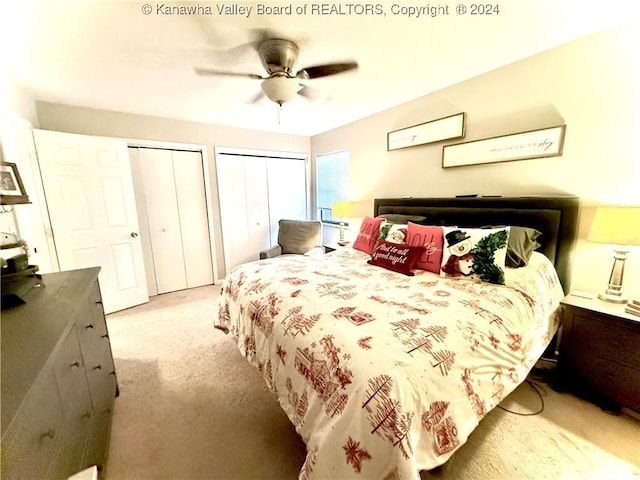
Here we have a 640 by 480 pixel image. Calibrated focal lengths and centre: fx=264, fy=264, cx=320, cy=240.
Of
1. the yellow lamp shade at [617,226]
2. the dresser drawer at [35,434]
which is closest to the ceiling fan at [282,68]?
the yellow lamp shade at [617,226]

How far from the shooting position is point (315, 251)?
379cm

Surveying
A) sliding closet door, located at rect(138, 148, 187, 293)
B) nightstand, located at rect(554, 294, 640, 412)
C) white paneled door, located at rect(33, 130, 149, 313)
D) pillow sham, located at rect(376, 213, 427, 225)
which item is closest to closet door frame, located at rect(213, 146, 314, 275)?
sliding closet door, located at rect(138, 148, 187, 293)

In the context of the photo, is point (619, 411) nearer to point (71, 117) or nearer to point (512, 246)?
point (512, 246)

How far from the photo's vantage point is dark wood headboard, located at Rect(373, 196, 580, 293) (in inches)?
77.7

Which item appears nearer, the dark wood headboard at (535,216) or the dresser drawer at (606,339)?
the dresser drawer at (606,339)

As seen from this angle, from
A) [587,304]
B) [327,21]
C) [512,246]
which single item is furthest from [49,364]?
[587,304]

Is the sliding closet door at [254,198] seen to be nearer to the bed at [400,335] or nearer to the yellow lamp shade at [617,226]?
the bed at [400,335]

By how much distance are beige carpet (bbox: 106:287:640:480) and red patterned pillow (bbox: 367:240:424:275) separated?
41.4 inches

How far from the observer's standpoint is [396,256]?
215cm

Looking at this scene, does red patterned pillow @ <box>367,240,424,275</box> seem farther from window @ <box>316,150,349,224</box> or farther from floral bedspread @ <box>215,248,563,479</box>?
window @ <box>316,150,349,224</box>

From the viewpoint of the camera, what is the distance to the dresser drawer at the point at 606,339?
1.51 meters

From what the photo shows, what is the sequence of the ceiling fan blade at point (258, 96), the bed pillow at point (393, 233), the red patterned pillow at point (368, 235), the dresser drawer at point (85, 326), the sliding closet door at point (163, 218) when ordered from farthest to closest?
the sliding closet door at point (163, 218)
the red patterned pillow at point (368, 235)
the ceiling fan blade at point (258, 96)
the bed pillow at point (393, 233)
the dresser drawer at point (85, 326)

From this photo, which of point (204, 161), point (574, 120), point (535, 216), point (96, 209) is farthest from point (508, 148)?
point (96, 209)

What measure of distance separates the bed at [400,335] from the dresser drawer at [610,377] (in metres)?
0.22
